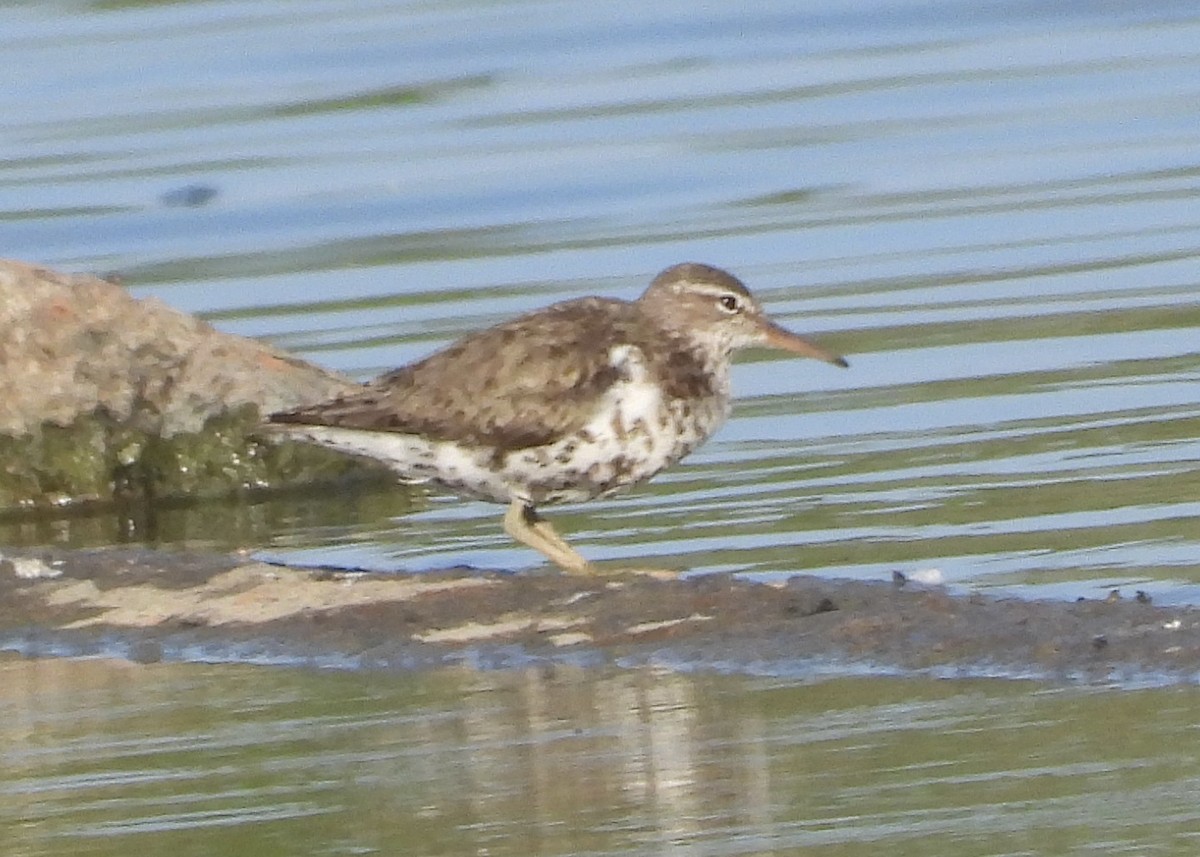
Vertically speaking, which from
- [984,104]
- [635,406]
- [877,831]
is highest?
[984,104]

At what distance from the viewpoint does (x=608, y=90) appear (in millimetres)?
20734

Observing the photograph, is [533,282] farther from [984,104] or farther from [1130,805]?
[1130,805]

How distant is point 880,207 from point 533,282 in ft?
7.57

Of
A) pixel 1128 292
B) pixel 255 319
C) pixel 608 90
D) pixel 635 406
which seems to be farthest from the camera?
pixel 608 90

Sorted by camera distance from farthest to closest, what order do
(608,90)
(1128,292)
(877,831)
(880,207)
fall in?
(608,90) < (880,207) < (1128,292) < (877,831)

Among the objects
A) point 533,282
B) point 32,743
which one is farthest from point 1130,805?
point 533,282

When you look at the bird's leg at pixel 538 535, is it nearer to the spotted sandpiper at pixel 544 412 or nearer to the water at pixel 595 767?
the spotted sandpiper at pixel 544 412

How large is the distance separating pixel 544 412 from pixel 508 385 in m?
0.17

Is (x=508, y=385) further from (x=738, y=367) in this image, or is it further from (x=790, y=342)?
(x=738, y=367)

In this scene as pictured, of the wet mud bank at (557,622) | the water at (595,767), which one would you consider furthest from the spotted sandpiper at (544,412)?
the water at (595,767)

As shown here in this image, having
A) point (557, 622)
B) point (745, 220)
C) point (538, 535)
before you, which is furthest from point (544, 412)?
point (745, 220)

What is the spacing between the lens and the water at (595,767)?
6352 mm

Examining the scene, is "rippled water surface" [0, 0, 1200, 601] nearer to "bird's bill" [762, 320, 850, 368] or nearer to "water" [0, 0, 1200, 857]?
"water" [0, 0, 1200, 857]

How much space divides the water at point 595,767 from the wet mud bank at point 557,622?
190 millimetres
